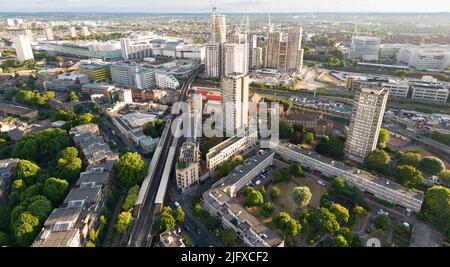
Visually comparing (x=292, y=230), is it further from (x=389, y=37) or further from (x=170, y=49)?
(x=389, y=37)

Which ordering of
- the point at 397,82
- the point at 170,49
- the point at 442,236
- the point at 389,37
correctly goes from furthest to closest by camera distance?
the point at 389,37, the point at 170,49, the point at 397,82, the point at 442,236

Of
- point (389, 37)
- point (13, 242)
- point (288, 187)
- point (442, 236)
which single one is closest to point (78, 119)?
point (13, 242)

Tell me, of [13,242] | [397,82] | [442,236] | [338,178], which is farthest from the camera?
[397,82]

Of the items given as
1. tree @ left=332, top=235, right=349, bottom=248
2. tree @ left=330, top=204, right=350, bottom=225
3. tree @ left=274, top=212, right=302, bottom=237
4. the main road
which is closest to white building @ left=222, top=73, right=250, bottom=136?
the main road

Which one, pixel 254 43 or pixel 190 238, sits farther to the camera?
pixel 254 43

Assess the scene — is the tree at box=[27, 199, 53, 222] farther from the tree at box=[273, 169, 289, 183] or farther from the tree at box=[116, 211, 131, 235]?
the tree at box=[273, 169, 289, 183]
